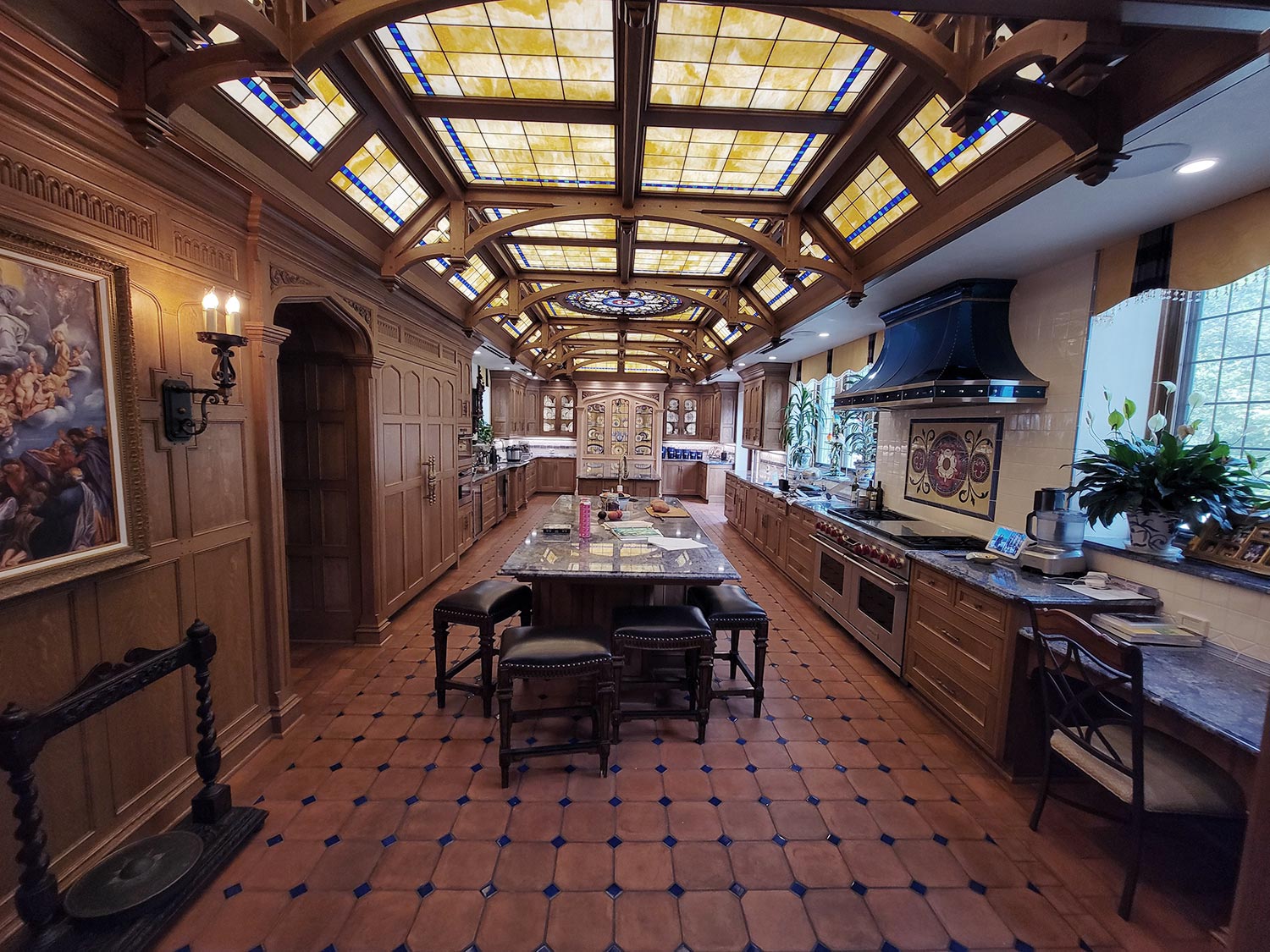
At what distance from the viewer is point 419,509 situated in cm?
430

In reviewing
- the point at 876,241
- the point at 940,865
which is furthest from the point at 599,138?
the point at 940,865

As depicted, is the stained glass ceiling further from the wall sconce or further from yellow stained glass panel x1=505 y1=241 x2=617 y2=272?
the wall sconce

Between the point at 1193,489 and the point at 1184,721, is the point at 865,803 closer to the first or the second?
the point at 1184,721

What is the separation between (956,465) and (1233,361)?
5.10ft

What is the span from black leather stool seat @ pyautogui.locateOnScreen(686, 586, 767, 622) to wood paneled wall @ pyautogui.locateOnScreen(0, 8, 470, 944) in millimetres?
2377

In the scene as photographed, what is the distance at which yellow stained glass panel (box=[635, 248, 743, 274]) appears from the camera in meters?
4.48

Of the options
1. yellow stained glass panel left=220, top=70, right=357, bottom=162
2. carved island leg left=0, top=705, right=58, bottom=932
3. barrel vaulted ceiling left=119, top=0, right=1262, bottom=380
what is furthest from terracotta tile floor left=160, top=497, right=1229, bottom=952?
yellow stained glass panel left=220, top=70, right=357, bottom=162

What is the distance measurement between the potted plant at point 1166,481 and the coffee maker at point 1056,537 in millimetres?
181

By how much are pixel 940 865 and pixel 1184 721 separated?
1000mm

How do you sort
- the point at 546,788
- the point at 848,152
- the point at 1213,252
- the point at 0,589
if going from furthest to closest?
the point at 848,152 < the point at 546,788 < the point at 1213,252 < the point at 0,589

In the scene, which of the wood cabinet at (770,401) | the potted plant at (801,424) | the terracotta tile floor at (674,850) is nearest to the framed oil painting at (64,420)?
the terracotta tile floor at (674,850)

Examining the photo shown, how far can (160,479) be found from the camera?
1.82m

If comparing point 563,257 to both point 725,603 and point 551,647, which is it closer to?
point 725,603

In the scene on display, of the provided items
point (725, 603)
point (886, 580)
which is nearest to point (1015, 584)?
point (886, 580)
